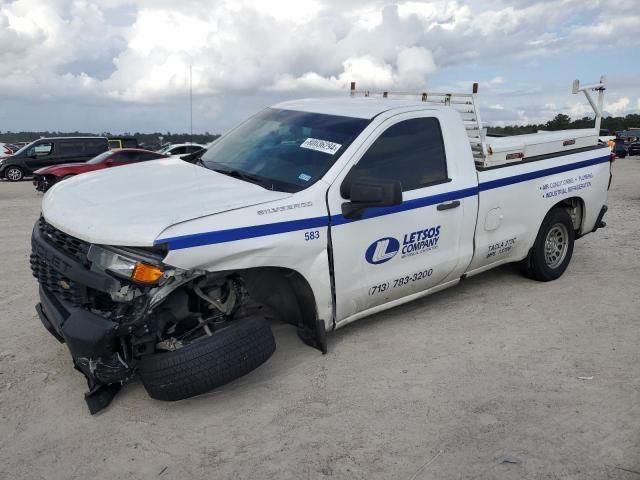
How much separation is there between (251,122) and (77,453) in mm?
3039

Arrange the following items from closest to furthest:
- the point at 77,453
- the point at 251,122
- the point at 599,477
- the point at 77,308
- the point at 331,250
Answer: the point at 599,477 → the point at 77,453 → the point at 77,308 → the point at 331,250 → the point at 251,122

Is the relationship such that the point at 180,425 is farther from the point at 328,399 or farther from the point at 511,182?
the point at 511,182

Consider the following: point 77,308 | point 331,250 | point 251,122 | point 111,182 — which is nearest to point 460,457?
point 331,250

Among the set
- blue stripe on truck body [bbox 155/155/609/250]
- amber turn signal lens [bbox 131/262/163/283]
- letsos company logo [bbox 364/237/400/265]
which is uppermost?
blue stripe on truck body [bbox 155/155/609/250]

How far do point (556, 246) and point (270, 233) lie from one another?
386 centimetres

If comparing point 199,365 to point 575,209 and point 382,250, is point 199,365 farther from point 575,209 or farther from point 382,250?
point 575,209

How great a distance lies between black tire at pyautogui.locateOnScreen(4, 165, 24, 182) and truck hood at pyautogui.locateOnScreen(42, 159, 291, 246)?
19103 millimetres

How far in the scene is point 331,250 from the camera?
159 inches

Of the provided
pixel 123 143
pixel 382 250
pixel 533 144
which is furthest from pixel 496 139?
pixel 123 143

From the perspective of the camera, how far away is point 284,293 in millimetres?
4203

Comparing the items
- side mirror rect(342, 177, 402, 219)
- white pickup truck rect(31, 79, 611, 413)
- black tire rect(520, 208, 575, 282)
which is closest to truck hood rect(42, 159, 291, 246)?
white pickup truck rect(31, 79, 611, 413)

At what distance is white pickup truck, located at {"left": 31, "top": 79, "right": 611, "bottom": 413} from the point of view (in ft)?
11.0

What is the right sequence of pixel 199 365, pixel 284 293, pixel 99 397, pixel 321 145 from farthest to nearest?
pixel 321 145
pixel 284 293
pixel 99 397
pixel 199 365

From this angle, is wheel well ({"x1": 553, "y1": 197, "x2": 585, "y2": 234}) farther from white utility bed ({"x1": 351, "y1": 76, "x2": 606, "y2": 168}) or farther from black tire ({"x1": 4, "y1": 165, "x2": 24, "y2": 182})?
black tire ({"x1": 4, "y1": 165, "x2": 24, "y2": 182})
